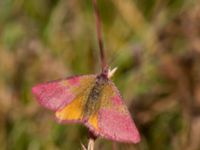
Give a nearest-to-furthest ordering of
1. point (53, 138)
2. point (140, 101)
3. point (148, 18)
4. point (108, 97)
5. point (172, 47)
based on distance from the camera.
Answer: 1. point (108, 97)
2. point (53, 138)
3. point (140, 101)
4. point (172, 47)
5. point (148, 18)

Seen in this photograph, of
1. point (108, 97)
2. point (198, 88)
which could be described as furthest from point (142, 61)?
point (108, 97)

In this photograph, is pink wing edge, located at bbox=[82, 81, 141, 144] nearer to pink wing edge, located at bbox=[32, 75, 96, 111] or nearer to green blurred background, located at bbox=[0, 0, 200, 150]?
pink wing edge, located at bbox=[32, 75, 96, 111]

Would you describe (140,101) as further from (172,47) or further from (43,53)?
(43,53)

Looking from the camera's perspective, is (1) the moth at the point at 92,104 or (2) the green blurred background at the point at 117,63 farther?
(2) the green blurred background at the point at 117,63

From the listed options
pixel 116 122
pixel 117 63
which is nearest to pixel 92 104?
pixel 116 122

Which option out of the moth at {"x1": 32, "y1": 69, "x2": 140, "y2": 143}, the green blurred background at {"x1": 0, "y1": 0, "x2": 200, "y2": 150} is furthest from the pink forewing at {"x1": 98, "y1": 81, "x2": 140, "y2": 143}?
the green blurred background at {"x1": 0, "y1": 0, "x2": 200, "y2": 150}

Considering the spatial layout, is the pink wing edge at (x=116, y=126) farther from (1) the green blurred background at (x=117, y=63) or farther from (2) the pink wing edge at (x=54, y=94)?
(1) the green blurred background at (x=117, y=63)

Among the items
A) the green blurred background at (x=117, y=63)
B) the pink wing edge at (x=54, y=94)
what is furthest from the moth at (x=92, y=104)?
the green blurred background at (x=117, y=63)
